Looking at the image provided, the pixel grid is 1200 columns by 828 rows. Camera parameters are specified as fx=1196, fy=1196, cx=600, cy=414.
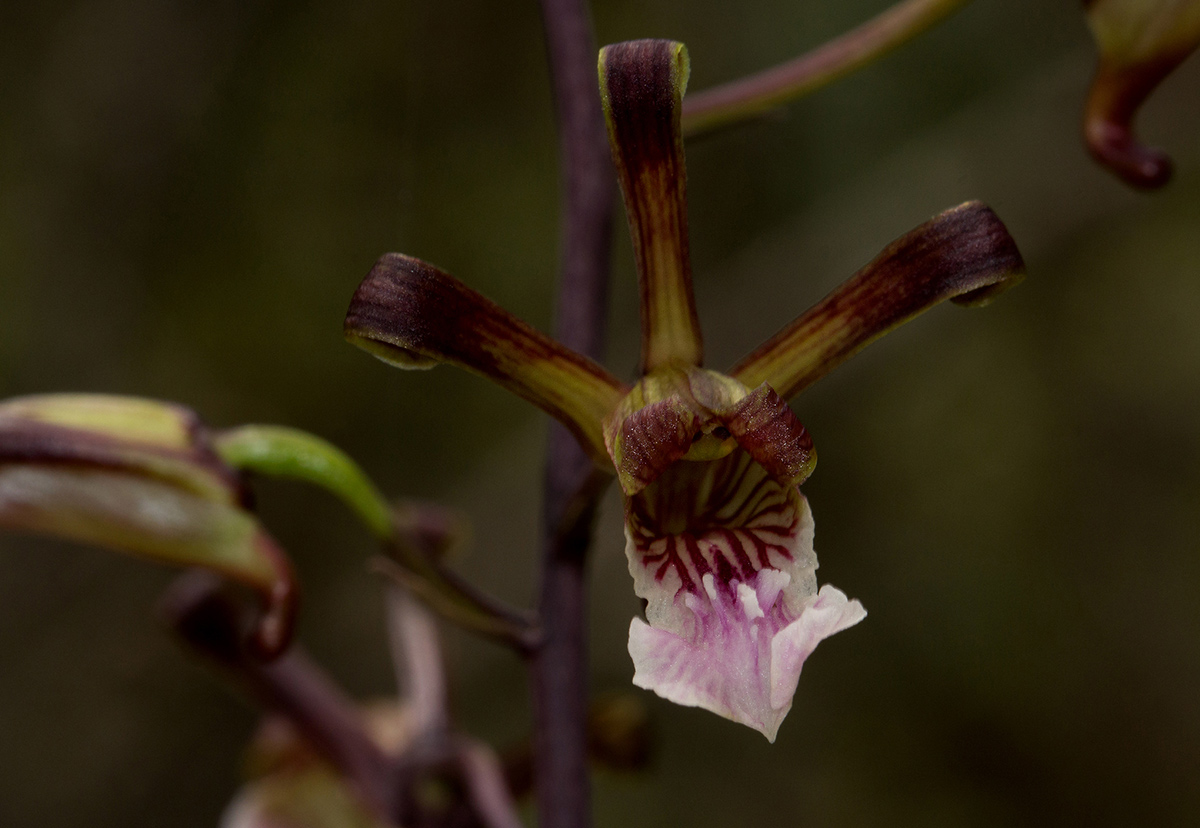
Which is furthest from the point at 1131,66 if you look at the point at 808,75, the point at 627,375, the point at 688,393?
the point at 627,375

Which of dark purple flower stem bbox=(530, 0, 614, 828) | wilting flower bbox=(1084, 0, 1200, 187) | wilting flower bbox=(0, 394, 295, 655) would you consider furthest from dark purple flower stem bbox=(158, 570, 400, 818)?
wilting flower bbox=(1084, 0, 1200, 187)

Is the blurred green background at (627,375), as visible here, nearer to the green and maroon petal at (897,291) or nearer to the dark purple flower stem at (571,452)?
the dark purple flower stem at (571,452)

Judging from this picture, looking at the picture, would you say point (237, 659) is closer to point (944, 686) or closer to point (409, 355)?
point (409, 355)

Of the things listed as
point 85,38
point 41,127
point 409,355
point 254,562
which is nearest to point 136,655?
point 41,127

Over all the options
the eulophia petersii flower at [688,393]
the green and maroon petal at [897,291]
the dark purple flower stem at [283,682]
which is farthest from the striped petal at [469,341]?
the dark purple flower stem at [283,682]

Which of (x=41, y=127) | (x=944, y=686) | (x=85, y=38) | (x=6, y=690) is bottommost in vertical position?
(x=6, y=690)

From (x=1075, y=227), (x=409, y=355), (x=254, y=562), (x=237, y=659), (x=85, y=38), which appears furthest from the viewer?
(x=85, y=38)

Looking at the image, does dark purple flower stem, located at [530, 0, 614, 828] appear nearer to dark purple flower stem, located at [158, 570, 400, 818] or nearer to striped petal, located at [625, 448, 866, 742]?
striped petal, located at [625, 448, 866, 742]
